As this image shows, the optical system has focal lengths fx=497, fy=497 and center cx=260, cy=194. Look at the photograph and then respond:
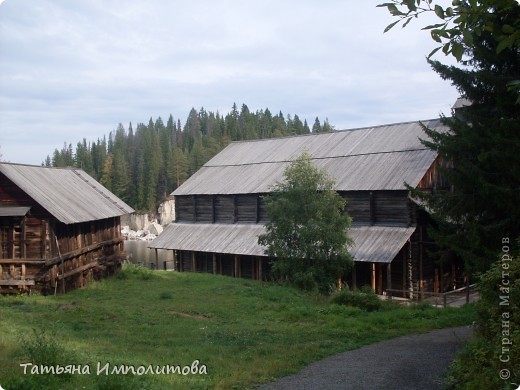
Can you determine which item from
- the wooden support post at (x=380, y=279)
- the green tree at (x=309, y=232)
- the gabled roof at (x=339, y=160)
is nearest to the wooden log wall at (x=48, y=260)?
the green tree at (x=309, y=232)

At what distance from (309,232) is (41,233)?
13.2 m

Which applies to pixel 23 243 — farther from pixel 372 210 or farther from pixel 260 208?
pixel 372 210

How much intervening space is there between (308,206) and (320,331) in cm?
1007

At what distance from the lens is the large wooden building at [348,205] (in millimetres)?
30469

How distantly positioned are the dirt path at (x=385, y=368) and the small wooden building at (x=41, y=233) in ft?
54.9

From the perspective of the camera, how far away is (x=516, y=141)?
13.5m

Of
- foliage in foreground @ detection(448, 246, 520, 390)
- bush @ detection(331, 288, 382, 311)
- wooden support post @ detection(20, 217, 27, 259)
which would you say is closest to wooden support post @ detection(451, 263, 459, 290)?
bush @ detection(331, 288, 382, 311)

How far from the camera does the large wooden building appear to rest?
30469mm

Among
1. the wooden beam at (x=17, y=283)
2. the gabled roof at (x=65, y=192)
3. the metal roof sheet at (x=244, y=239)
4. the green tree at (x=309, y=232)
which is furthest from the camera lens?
the metal roof sheet at (x=244, y=239)

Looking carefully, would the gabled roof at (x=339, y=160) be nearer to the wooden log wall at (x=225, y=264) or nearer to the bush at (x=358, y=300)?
the wooden log wall at (x=225, y=264)

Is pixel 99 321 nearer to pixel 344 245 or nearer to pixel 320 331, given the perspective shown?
pixel 320 331

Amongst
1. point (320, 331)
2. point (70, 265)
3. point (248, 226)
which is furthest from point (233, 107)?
point (320, 331)

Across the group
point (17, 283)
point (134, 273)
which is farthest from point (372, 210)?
point (17, 283)

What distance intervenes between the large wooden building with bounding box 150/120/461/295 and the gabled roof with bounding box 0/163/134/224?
26.3 feet
